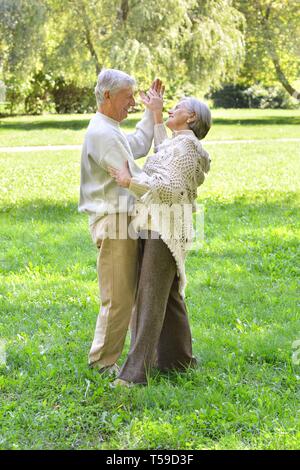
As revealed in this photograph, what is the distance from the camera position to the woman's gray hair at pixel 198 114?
4.48m

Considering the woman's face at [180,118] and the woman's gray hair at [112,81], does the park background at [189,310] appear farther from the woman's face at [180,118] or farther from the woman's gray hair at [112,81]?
the woman's gray hair at [112,81]

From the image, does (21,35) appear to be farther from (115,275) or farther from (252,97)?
(252,97)

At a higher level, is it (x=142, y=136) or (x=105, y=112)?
(x=105, y=112)

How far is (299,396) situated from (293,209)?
6.05m

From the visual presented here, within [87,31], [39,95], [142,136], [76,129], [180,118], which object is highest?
[87,31]

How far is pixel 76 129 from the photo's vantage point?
24344 mm

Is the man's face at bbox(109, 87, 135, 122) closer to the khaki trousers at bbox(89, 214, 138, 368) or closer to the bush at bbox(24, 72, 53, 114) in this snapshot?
the khaki trousers at bbox(89, 214, 138, 368)

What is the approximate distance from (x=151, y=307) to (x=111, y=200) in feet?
2.08

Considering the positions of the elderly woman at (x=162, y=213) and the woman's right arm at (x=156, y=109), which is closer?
the elderly woman at (x=162, y=213)

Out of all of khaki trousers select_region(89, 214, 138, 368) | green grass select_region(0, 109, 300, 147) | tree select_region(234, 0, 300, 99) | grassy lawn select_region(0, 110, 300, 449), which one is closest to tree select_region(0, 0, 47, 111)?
green grass select_region(0, 109, 300, 147)

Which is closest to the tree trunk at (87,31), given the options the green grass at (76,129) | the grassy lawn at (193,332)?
the green grass at (76,129)

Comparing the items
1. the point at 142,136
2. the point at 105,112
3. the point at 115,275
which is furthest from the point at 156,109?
the point at 115,275

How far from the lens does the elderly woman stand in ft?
14.3

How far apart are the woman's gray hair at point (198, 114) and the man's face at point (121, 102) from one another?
312 millimetres
